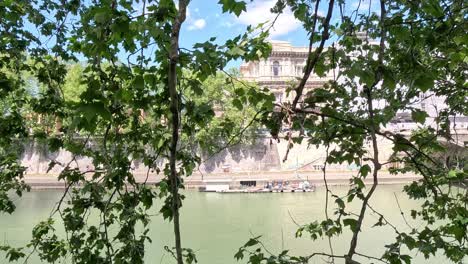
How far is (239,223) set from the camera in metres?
10.3

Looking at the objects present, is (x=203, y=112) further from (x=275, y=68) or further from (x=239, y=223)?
(x=275, y=68)

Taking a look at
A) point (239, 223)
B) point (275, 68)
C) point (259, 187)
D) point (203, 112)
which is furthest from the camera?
point (275, 68)

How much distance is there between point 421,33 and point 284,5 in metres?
0.49

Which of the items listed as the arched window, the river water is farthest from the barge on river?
the arched window

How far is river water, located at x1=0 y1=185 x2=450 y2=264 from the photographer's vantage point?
7223 millimetres

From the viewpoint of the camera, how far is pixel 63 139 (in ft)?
5.92

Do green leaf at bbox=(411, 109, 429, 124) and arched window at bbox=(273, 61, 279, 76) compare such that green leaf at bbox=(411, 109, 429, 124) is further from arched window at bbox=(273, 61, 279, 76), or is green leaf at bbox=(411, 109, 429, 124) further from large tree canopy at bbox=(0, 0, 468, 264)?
arched window at bbox=(273, 61, 279, 76)

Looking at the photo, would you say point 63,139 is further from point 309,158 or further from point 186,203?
point 309,158

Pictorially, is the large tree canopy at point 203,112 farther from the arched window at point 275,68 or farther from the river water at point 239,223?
the arched window at point 275,68

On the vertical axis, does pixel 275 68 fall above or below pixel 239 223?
above

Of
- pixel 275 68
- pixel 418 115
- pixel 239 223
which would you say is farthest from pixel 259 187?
pixel 418 115

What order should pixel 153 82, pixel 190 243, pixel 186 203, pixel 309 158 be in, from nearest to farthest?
pixel 153 82
pixel 190 243
pixel 186 203
pixel 309 158

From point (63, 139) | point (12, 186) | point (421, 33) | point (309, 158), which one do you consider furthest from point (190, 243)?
point (309, 158)

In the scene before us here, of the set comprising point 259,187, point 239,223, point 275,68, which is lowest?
point 239,223
